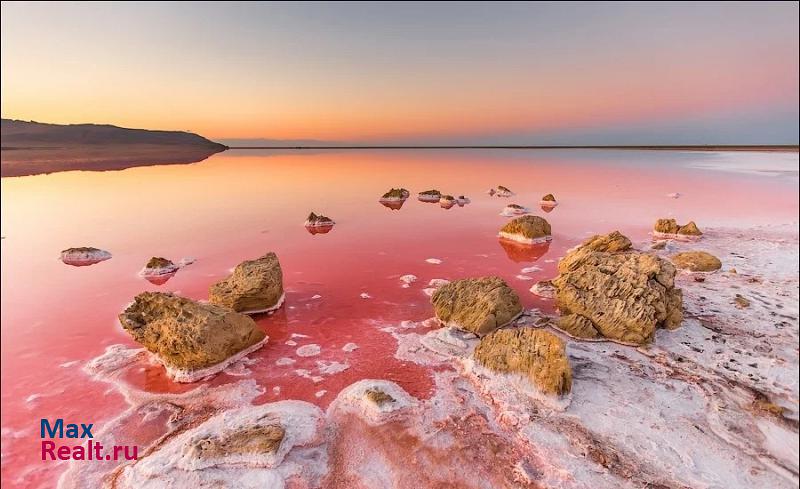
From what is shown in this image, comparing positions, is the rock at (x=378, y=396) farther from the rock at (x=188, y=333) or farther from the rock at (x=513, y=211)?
the rock at (x=513, y=211)

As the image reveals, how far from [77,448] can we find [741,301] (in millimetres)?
14018

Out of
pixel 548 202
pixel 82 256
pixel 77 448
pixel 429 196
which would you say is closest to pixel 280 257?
pixel 82 256

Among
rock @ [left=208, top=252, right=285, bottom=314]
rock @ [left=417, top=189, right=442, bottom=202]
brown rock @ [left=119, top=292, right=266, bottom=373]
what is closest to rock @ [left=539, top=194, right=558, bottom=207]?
rock @ [left=417, top=189, right=442, bottom=202]

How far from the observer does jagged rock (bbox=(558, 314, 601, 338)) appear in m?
8.27

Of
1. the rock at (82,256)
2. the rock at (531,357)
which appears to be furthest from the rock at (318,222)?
the rock at (531,357)

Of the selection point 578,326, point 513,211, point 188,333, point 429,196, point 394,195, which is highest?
point 394,195

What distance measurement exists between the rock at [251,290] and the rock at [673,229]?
16.9 m

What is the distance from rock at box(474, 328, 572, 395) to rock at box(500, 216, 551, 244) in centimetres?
979

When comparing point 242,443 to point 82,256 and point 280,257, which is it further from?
point 82,256

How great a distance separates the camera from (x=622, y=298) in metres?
8.48

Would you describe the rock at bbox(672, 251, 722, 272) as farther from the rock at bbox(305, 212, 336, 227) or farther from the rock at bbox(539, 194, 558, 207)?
the rock at bbox(305, 212, 336, 227)

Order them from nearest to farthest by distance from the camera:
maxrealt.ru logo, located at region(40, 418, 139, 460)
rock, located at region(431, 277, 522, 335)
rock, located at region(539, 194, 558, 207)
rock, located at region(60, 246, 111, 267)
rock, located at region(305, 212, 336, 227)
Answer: maxrealt.ru logo, located at region(40, 418, 139, 460) → rock, located at region(431, 277, 522, 335) → rock, located at region(60, 246, 111, 267) → rock, located at region(305, 212, 336, 227) → rock, located at region(539, 194, 558, 207)

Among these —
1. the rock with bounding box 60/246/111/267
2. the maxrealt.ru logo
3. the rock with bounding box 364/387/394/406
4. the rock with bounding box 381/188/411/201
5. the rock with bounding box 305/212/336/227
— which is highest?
the rock with bounding box 381/188/411/201

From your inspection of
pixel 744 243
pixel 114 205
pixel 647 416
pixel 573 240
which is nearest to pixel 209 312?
pixel 647 416
